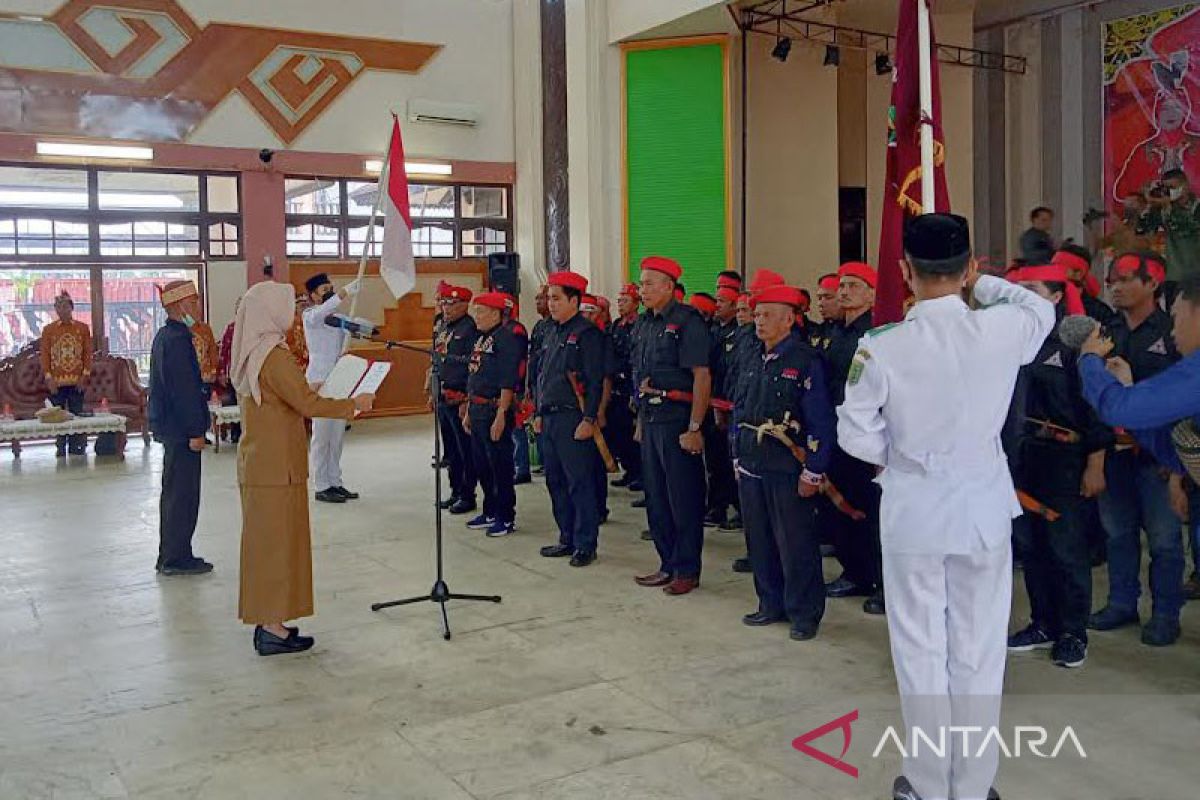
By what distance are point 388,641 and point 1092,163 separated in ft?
32.3

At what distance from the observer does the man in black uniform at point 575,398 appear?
5.88m

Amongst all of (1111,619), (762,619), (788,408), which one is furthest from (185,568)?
(1111,619)

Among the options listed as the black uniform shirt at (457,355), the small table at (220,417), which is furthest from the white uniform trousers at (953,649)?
the small table at (220,417)

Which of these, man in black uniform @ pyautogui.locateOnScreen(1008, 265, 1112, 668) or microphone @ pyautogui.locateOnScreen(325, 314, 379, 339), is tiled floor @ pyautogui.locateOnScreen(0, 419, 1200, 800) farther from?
microphone @ pyautogui.locateOnScreen(325, 314, 379, 339)

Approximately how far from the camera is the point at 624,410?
8148 millimetres

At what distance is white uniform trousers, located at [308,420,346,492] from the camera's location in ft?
26.7

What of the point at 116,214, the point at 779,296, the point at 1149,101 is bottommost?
the point at 779,296

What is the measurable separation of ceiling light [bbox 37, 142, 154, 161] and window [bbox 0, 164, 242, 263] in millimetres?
233

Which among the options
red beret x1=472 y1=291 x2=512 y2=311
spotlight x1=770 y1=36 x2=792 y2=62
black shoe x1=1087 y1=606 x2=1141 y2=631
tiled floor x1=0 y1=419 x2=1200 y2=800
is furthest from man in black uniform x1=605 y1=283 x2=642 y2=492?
black shoe x1=1087 y1=606 x2=1141 y2=631

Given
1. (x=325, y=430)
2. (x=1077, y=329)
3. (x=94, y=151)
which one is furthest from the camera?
(x=94, y=151)

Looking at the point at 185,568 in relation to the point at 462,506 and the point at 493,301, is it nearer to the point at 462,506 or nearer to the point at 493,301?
the point at 462,506

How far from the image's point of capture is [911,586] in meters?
2.76

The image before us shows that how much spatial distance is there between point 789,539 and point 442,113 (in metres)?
9.89

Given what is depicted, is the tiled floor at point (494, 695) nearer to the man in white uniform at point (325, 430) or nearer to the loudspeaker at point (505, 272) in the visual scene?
the man in white uniform at point (325, 430)
